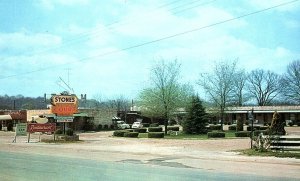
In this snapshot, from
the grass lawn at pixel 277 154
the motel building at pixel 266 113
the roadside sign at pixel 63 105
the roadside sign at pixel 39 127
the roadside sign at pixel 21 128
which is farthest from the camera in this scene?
the motel building at pixel 266 113

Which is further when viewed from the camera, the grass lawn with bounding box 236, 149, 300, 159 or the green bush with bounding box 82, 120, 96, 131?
the green bush with bounding box 82, 120, 96, 131

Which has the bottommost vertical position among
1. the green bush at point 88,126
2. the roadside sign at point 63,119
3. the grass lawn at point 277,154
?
the grass lawn at point 277,154

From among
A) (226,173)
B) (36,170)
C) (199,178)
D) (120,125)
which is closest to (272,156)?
(226,173)

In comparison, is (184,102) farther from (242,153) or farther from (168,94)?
(242,153)

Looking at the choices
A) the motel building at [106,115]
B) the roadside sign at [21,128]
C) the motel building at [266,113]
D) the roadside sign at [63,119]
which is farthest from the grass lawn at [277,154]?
the motel building at [266,113]

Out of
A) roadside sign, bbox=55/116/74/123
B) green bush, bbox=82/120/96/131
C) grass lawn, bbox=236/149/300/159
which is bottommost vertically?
grass lawn, bbox=236/149/300/159

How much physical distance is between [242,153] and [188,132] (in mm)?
25716

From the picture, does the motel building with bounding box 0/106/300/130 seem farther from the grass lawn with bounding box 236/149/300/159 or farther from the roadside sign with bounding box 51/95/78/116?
the grass lawn with bounding box 236/149/300/159

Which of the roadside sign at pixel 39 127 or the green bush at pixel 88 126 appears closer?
the roadside sign at pixel 39 127

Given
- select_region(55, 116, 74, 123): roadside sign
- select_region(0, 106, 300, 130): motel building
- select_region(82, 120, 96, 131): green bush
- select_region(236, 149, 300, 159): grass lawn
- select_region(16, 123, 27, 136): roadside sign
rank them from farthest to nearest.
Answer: select_region(82, 120, 96, 131): green bush
select_region(0, 106, 300, 130): motel building
select_region(16, 123, 27, 136): roadside sign
select_region(55, 116, 74, 123): roadside sign
select_region(236, 149, 300, 159): grass lawn

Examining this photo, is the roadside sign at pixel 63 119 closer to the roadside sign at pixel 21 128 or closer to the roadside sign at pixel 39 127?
the roadside sign at pixel 39 127

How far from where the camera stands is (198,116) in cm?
4738

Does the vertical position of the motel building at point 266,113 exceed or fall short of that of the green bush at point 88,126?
it exceeds it

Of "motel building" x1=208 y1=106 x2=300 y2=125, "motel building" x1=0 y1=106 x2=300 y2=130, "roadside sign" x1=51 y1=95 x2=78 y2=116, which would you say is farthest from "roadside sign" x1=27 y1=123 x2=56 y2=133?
"motel building" x1=208 y1=106 x2=300 y2=125
